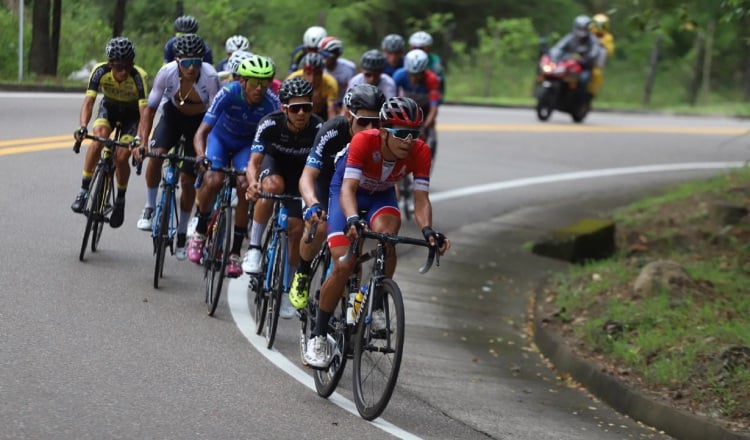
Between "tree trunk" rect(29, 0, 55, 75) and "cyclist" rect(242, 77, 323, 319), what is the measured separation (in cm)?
1481

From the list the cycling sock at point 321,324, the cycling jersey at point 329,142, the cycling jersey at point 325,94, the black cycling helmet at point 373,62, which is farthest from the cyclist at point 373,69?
the cycling sock at point 321,324

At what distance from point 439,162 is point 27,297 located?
12.9 meters

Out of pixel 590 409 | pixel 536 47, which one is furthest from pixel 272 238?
pixel 536 47

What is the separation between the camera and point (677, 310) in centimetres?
1189

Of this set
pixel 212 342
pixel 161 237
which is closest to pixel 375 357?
pixel 212 342

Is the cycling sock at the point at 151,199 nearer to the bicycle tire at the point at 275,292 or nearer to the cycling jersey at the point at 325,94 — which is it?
the cycling jersey at the point at 325,94

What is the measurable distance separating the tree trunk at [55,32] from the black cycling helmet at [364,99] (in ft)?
52.5

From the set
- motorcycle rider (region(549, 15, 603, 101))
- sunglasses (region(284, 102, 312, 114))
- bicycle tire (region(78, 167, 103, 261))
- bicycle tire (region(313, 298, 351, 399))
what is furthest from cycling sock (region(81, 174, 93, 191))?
motorcycle rider (region(549, 15, 603, 101))

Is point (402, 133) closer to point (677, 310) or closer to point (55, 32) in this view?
point (677, 310)

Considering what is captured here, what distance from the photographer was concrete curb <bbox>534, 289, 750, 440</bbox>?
350 inches

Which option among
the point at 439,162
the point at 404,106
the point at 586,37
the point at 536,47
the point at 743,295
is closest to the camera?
the point at 404,106

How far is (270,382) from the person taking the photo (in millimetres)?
8609

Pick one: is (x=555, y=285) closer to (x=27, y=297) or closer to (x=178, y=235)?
(x=178, y=235)

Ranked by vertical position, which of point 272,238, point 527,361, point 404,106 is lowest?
point 527,361
